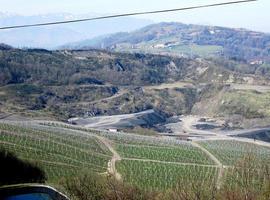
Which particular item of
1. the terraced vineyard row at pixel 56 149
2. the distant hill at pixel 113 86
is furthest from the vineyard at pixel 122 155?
the distant hill at pixel 113 86

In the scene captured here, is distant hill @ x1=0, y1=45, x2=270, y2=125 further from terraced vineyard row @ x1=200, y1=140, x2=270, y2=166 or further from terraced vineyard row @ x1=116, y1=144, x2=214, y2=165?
terraced vineyard row @ x1=116, y1=144, x2=214, y2=165

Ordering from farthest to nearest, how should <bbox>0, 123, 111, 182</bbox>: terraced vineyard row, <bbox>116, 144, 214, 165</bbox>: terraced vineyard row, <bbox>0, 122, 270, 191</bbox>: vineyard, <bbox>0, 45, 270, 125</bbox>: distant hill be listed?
1. <bbox>0, 45, 270, 125</bbox>: distant hill
2. <bbox>116, 144, 214, 165</bbox>: terraced vineyard row
3. <bbox>0, 123, 111, 182</bbox>: terraced vineyard row
4. <bbox>0, 122, 270, 191</bbox>: vineyard

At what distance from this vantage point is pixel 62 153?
41.0 m

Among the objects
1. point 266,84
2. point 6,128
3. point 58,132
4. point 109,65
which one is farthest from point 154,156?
point 109,65

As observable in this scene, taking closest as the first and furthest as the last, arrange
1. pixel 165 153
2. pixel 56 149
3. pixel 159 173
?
pixel 159 173
pixel 56 149
pixel 165 153

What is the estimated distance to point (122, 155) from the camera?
43062 millimetres

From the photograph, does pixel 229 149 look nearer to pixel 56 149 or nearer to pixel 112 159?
pixel 112 159

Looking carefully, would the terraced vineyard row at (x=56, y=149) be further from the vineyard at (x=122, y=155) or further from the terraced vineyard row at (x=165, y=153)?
the terraced vineyard row at (x=165, y=153)

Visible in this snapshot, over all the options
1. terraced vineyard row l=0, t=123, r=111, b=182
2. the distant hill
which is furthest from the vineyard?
the distant hill

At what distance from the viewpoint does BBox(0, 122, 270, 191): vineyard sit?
36.8 m

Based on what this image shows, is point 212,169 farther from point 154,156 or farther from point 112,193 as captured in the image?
point 112,193

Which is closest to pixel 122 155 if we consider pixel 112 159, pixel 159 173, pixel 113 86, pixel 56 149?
pixel 112 159

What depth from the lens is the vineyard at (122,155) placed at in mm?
36812

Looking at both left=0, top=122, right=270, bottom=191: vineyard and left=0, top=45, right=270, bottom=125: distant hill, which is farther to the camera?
left=0, top=45, right=270, bottom=125: distant hill
